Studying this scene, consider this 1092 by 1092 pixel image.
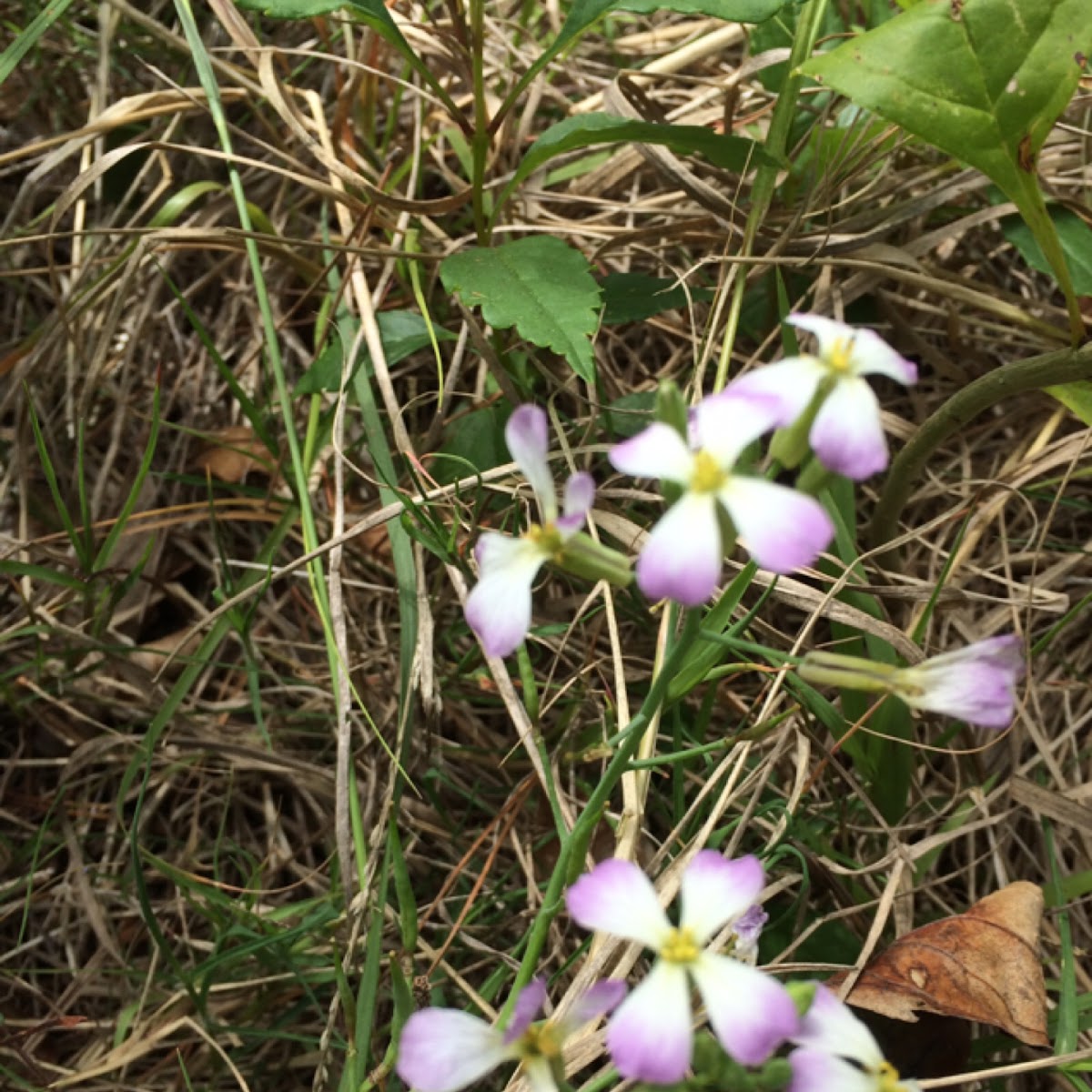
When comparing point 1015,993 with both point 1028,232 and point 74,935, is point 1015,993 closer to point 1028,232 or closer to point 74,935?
point 1028,232

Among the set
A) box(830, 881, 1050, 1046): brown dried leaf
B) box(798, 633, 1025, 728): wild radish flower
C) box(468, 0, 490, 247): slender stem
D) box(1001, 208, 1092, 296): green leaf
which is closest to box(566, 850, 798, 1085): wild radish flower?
box(798, 633, 1025, 728): wild radish flower

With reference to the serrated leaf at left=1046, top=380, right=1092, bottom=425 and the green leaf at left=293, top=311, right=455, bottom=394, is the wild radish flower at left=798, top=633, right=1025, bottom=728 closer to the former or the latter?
the serrated leaf at left=1046, top=380, right=1092, bottom=425

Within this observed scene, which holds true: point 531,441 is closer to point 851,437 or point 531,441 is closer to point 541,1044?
point 851,437

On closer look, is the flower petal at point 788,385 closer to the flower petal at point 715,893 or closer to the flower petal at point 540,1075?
the flower petal at point 715,893

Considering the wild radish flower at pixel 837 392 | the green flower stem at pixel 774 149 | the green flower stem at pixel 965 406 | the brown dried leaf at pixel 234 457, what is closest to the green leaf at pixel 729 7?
the green flower stem at pixel 774 149

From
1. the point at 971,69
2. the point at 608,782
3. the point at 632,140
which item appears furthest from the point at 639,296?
the point at 608,782
